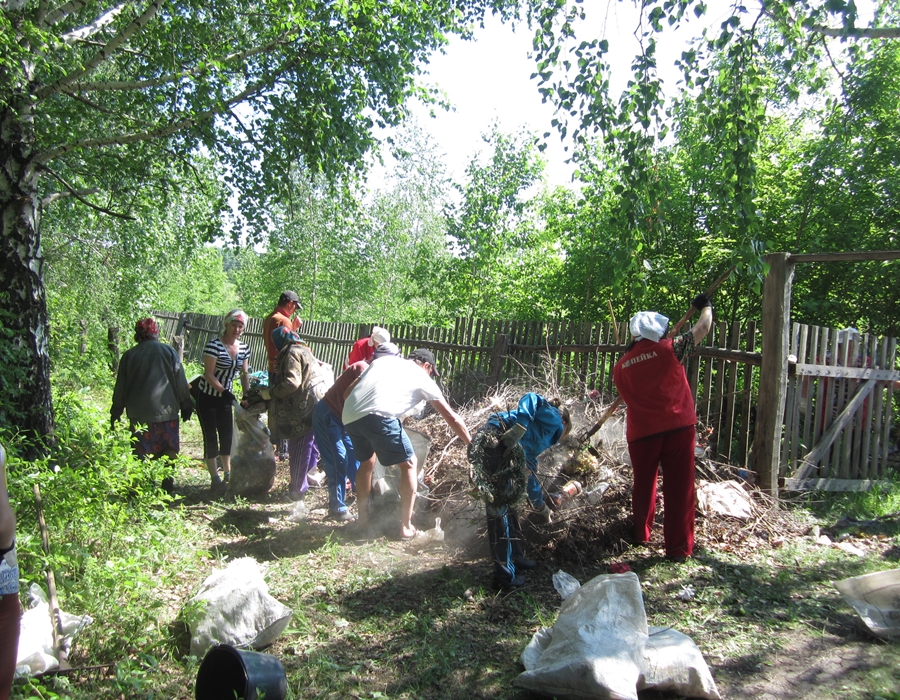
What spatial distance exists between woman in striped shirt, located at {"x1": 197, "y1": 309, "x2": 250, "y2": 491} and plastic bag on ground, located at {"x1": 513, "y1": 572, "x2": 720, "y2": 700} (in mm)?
4040

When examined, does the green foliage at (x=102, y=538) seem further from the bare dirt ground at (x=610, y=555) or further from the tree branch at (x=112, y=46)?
the tree branch at (x=112, y=46)

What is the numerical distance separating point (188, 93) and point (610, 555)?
20.2 feet

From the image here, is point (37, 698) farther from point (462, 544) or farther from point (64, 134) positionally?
point (64, 134)

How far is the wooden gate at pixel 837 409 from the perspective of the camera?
5.85 m

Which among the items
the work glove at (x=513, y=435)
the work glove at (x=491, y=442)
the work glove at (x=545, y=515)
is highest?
the work glove at (x=513, y=435)

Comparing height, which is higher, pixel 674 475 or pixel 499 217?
pixel 499 217

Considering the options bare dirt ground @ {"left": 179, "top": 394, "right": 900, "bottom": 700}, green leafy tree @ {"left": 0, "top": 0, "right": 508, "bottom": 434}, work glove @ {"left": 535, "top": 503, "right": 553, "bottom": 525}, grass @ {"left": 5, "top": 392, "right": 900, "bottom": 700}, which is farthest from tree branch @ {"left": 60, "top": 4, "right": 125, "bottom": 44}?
work glove @ {"left": 535, "top": 503, "right": 553, "bottom": 525}

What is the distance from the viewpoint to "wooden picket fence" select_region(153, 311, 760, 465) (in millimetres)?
5848

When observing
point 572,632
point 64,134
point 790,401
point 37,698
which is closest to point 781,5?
point 790,401

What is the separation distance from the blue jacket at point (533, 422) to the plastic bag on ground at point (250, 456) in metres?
2.72

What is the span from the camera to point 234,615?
3.19m

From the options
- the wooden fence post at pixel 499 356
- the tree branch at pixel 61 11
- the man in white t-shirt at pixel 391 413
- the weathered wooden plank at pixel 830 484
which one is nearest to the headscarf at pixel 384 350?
the man in white t-shirt at pixel 391 413

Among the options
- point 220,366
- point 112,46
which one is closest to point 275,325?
point 220,366

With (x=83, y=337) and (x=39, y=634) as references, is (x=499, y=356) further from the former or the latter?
(x=83, y=337)
